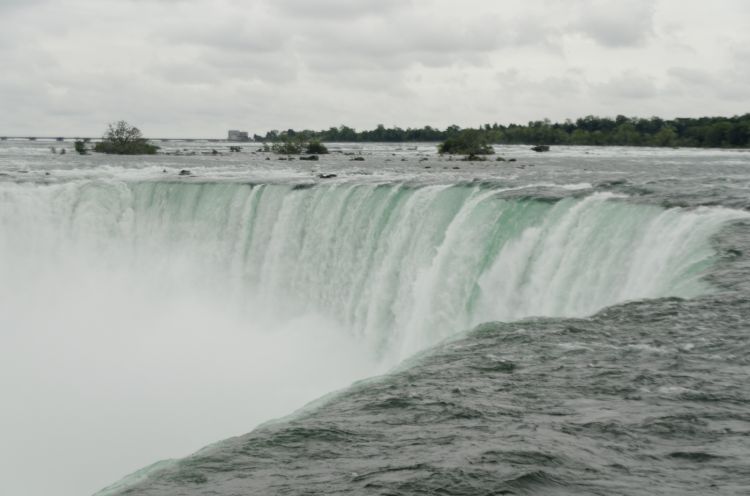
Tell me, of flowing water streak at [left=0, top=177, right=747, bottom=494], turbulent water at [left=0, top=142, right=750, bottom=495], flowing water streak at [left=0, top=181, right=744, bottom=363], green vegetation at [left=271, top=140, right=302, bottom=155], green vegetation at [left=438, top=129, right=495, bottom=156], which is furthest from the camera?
green vegetation at [left=271, top=140, right=302, bottom=155]

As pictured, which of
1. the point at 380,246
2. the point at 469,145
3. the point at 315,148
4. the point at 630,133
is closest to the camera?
the point at 380,246

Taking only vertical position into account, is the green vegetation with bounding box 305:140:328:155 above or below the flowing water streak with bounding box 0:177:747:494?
above

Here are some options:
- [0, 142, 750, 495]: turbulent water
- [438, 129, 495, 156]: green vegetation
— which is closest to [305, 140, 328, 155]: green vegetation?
[438, 129, 495, 156]: green vegetation

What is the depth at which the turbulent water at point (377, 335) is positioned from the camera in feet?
23.4

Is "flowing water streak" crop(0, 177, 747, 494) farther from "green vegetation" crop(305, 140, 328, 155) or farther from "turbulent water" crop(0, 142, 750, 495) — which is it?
"green vegetation" crop(305, 140, 328, 155)

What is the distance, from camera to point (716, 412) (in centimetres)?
784

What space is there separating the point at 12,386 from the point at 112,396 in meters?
3.01

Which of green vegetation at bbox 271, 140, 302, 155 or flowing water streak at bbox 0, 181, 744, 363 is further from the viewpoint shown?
green vegetation at bbox 271, 140, 302, 155

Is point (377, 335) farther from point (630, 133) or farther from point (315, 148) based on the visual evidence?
point (630, 133)

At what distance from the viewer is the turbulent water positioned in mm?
7137

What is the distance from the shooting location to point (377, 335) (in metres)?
18.8

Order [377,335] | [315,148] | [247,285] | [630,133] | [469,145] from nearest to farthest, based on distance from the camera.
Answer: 1. [377,335]
2. [247,285]
3. [469,145]
4. [315,148]
5. [630,133]

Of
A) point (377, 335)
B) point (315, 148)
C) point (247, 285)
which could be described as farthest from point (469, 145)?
point (377, 335)

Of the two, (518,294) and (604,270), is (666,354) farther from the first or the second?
(518,294)
